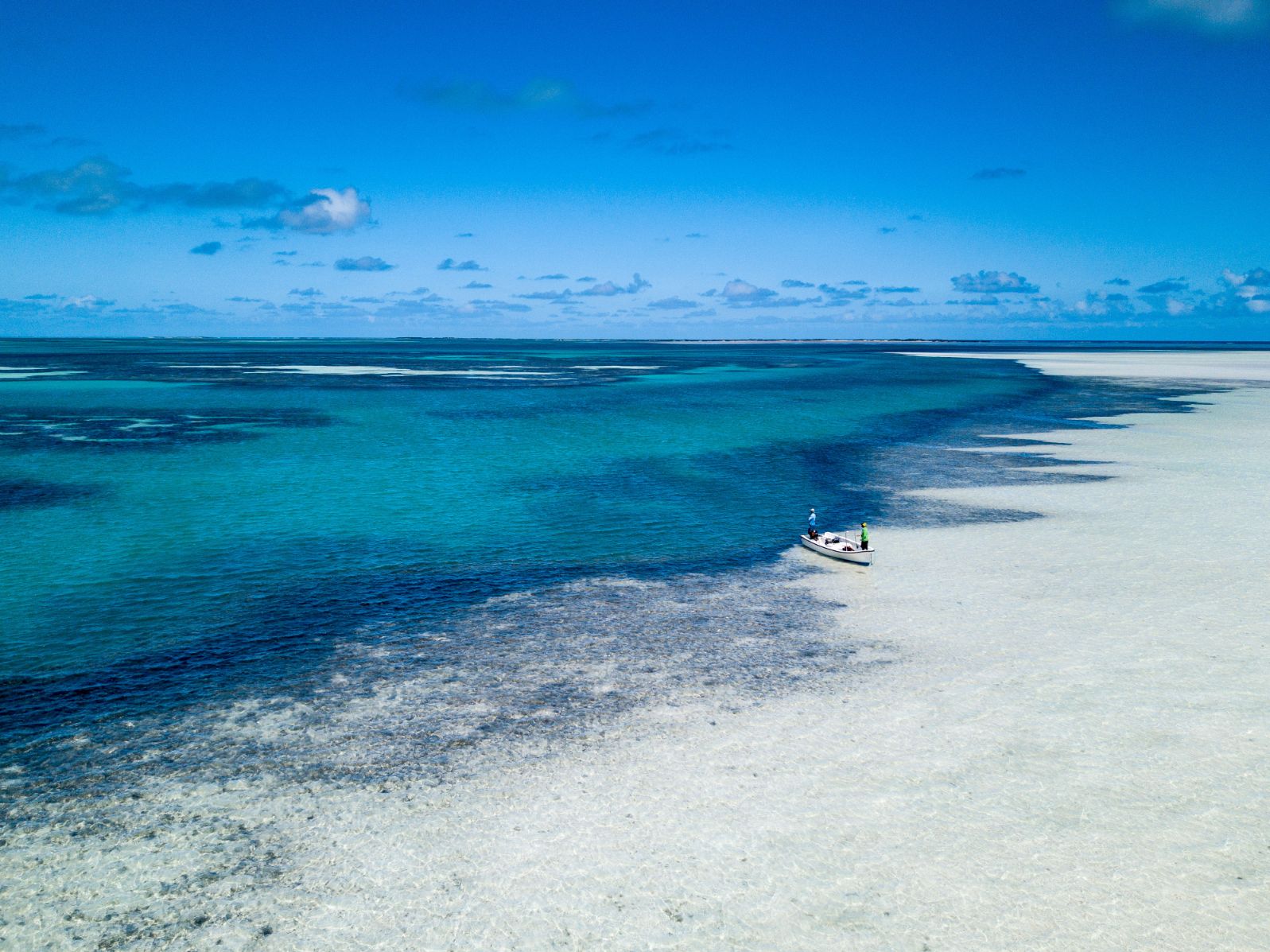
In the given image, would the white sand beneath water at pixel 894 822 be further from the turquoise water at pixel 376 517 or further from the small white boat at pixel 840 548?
the small white boat at pixel 840 548

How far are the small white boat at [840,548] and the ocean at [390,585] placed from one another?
1530mm

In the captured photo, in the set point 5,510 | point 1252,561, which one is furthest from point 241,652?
point 1252,561

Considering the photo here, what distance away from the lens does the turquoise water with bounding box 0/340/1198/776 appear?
22188 millimetres

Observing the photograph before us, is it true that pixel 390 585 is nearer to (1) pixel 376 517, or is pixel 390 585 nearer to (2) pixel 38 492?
(1) pixel 376 517

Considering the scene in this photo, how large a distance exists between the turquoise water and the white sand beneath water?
190 inches

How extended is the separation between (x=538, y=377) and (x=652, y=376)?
22868mm

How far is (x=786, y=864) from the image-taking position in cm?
1352

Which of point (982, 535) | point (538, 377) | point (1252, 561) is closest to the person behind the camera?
point (1252, 561)

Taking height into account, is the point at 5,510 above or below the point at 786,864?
above

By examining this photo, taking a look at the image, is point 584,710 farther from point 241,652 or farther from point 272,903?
point 241,652

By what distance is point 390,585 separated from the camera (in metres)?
28.2

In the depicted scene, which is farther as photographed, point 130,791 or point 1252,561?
point 1252,561

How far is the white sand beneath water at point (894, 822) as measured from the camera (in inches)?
481

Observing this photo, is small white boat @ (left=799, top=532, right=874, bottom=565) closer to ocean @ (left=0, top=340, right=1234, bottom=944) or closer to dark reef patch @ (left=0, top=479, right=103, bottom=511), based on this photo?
ocean @ (left=0, top=340, right=1234, bottom=944)
